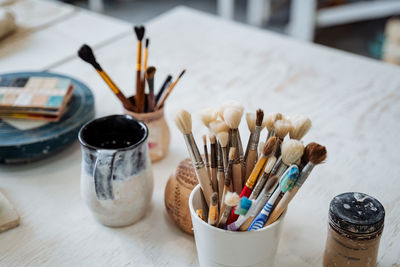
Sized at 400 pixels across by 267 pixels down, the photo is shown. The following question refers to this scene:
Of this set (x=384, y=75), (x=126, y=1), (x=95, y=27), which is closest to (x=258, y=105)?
(x=384, y=75)

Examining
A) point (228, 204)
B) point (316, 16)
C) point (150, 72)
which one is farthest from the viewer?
point (316, 16)

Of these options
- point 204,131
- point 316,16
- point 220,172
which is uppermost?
point 220,172

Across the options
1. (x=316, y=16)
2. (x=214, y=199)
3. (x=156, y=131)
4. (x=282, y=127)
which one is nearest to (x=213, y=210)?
(x=214, y=199)

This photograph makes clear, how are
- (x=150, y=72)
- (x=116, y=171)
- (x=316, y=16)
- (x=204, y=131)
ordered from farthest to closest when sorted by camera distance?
(x=316, y=16) → (x=204, y=131) → (x=150, y=72) → (x=116, y=171)

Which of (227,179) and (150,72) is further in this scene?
(150,72)

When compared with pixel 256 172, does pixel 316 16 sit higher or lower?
lower

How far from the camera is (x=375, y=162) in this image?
76cm

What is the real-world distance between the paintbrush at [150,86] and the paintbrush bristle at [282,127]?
252 mm

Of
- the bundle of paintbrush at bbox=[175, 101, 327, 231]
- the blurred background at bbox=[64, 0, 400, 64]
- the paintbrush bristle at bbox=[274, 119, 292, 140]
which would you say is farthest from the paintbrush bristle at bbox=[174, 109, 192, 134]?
the blurred background at bbox=[64, 0, 400, 64]

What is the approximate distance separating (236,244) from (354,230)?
132 millimetres

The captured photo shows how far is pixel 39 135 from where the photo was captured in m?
0.77

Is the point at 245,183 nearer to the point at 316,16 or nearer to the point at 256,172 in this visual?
the point at 256,172

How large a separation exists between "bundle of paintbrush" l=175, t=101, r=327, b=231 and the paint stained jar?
3.0 inches

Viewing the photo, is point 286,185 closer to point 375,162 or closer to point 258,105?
point 375,162
